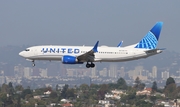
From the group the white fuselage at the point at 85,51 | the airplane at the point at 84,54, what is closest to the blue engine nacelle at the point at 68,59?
the airplane at the point at 84,54

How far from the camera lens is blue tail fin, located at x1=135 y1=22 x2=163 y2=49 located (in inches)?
3954

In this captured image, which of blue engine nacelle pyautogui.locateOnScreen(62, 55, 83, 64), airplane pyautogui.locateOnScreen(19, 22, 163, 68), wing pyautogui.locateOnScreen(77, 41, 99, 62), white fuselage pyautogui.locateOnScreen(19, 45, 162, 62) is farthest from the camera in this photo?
white fuselage pyautogui.locateOnScreen(19, 45, 162, 62)

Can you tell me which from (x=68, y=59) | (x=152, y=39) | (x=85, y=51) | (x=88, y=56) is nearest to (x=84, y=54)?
(x=88, y=56)

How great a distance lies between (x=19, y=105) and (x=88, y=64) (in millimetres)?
77322

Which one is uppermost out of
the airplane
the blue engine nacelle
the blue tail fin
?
the blue tail fin

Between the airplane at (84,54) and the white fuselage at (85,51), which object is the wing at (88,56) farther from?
the white fuselage at (85,51)

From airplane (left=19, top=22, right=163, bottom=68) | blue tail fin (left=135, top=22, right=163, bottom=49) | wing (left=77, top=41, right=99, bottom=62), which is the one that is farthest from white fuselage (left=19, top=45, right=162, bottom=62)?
blue tail fin (left=135, top=22, right=163, bottom=49)

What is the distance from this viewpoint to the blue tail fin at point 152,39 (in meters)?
100

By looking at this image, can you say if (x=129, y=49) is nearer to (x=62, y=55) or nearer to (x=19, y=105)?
(x=62, y=55)

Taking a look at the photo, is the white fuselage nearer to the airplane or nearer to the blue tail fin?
the airplane

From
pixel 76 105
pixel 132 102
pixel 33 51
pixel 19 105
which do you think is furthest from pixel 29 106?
pixel 33 51

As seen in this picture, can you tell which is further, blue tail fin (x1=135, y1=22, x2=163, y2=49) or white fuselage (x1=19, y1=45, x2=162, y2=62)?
blue tail fin (x1=135, y1=22, x2=163, y2=49)

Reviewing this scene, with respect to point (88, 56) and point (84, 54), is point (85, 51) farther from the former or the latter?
point (84, 54)

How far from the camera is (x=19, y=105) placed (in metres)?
171
